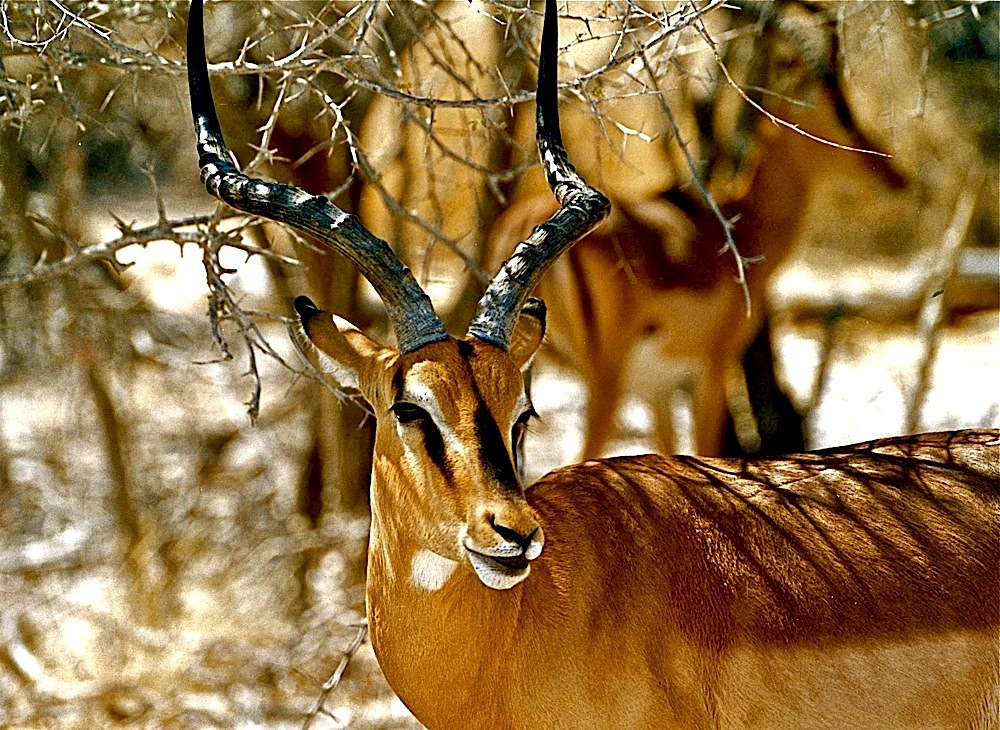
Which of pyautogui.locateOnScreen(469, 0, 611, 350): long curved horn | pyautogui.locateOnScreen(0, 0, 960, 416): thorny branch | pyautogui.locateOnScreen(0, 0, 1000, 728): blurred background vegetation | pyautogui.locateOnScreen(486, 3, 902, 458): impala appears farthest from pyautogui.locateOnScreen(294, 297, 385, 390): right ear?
pyautogui.locateOnScreen(486, 3, 902, 458): impala

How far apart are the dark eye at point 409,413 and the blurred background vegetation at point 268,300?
1028mm

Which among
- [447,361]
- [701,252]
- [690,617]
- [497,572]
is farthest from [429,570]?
[701,252]

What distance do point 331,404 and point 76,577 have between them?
1531 millimetres

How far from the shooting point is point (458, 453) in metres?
2.53

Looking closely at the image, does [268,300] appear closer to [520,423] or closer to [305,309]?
[305,309]

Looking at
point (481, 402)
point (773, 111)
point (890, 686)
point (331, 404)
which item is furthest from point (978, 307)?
point (481, 402)

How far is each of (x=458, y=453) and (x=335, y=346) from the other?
1.83 feet

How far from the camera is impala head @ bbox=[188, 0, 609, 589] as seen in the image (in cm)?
248

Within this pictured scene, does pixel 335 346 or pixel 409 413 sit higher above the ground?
pixel 335 346

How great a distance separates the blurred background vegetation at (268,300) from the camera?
15.4 ft

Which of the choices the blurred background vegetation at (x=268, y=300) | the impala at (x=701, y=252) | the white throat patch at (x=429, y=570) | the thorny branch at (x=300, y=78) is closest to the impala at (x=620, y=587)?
the white throat patch at (x=429, y=570)

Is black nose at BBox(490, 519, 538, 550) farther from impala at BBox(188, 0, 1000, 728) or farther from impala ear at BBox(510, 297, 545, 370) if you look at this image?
impala ear at BBox(510, 297, 545, 370)

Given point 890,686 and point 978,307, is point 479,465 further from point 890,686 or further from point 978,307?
point 978,307

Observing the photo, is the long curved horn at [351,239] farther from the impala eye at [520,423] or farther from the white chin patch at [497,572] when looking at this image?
the white chin patch at [497,572]
